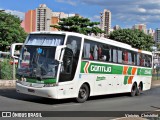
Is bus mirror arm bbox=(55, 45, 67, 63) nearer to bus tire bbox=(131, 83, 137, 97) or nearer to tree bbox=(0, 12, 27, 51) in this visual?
bus tire bbox=(131, 83, 137, 97)

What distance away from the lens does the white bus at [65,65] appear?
1495 cm

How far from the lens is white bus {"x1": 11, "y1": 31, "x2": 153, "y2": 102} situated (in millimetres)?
14953

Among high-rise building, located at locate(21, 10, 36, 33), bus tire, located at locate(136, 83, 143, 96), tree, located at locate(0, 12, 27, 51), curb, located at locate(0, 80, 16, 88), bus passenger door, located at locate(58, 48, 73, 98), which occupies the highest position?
high-rise building, located at locate(21, 10, 36, 33)

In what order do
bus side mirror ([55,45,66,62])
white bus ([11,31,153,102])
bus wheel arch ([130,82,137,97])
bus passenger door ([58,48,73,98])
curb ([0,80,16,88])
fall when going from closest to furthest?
bus side mirror ([55,45,66,62])
white bus ([11,31,153,102])
bus passenger door ([58,48,73,98])
bus wheel arch ([130,82,137,97])
curb ([0,80,16,88])

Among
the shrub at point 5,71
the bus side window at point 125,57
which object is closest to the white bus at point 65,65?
the bus side window at point 125,57

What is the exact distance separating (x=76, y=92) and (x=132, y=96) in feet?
24.6

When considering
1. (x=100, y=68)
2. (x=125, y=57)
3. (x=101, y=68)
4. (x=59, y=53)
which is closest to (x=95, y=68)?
(x=100, y=68)

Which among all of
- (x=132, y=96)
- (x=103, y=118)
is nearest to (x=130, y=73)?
(x=132, y=96)

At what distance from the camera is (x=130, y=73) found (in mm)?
22312

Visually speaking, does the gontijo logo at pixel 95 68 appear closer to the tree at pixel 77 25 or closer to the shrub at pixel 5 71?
the shrub at pixel 5 71

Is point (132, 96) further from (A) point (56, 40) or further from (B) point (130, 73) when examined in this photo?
(A) point (56, 40)

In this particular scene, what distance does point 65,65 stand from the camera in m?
15.4

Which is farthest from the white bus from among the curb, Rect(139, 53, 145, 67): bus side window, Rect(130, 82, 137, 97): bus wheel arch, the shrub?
the shrub

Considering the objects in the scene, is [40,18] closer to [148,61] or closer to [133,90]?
[148,61]
